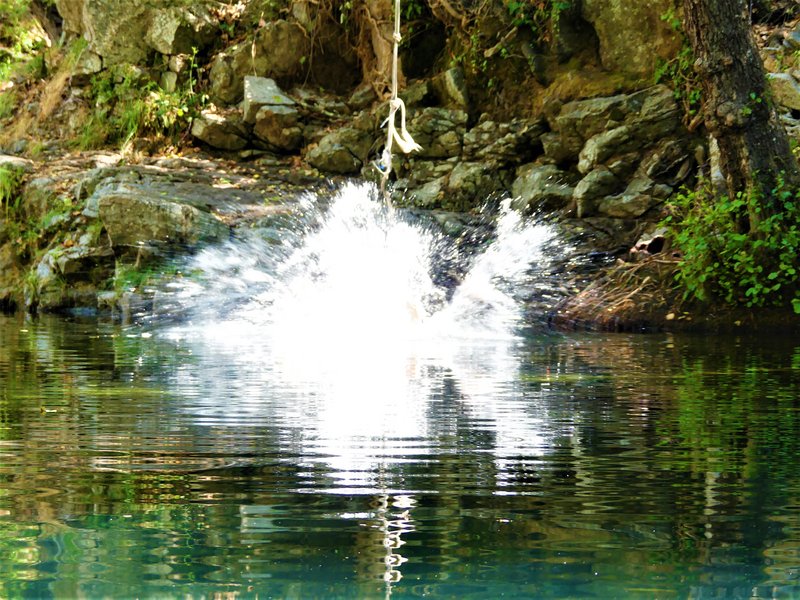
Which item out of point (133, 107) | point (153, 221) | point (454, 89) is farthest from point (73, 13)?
point (454, 89)

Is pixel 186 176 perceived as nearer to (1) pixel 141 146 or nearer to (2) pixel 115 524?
(1) pixel 141 146

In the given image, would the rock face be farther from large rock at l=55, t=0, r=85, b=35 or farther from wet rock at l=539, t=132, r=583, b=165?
wet rock at l=539, t=132, r=583, b=165

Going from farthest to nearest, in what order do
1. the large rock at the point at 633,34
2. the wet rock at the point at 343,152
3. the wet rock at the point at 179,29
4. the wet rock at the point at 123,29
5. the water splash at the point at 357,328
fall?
the wet rock at the point at 123,29 → the wet rock at the point at 179,29 → the wet rock at the point at 343,152 → the large rock at the point at 633,34 → the water splash at the point at 357,328

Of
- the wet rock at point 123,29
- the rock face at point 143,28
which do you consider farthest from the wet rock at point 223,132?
the wet rock at point 123,29

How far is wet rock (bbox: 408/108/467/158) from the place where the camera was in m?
14.2

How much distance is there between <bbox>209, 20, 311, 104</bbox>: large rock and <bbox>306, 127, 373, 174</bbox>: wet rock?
230 cm

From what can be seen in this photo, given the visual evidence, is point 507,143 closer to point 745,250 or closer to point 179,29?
point 745,250

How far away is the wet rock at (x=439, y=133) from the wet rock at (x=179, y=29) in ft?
17.0

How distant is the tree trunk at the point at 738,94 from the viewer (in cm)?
892

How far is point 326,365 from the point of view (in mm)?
6125

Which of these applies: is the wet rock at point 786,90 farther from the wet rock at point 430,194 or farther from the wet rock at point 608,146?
the wet rock at point 430,194

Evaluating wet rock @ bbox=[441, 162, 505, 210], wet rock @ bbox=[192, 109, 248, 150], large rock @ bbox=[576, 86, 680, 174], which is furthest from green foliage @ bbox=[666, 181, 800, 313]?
wet rock @ bbox=[192, 109, 248, 150]

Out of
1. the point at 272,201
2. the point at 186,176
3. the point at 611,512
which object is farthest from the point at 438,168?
the point at 611,512

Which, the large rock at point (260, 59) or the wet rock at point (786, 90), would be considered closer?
the wet rock at point (786, 90)
